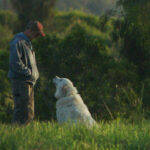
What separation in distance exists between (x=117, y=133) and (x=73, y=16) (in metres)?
20.9

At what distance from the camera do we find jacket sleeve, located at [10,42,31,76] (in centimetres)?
597

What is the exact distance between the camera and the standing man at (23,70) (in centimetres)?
601

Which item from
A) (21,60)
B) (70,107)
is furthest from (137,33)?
(21,60)

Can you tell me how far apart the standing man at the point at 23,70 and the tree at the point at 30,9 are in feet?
36.4

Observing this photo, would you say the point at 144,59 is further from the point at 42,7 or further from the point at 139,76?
the point at 42,7

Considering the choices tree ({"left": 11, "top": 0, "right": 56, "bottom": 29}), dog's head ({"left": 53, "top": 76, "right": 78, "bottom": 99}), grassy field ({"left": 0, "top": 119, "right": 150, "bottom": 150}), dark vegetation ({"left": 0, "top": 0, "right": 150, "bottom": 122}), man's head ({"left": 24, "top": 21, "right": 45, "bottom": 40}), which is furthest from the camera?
tree ({"left": 11, "top": 0, "right": 56, "bottom": 29})

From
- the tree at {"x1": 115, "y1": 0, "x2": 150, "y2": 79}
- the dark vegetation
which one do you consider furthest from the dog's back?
the tree at {"x1": 115, "y1": 0, "x2": 150, "y2": 79}

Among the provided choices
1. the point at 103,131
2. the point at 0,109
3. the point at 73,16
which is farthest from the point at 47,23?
the point at 103,131

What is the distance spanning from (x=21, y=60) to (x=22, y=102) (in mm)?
Result: 856

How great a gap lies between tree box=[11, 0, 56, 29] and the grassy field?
492 inches

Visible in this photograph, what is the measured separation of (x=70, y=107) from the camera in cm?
639

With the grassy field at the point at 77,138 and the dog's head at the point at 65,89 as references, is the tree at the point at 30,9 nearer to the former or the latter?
the dog's head at the point at 65,89

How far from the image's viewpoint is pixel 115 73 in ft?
34.2

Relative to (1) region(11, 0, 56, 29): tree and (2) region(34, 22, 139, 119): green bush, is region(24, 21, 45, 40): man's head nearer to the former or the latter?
(2) region(34, 22, 139, 119): green bush
